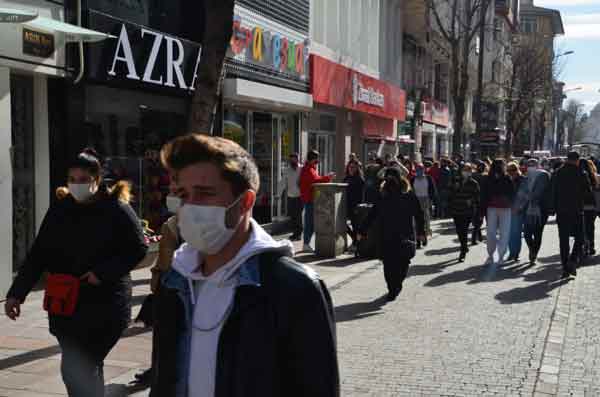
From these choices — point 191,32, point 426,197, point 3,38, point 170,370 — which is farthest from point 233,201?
point 426,197

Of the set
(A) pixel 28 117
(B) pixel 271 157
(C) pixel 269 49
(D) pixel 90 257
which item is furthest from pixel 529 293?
(B) pixel 271 157

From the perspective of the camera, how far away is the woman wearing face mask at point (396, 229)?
9.68 metres

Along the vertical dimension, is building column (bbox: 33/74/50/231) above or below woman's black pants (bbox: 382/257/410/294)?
above

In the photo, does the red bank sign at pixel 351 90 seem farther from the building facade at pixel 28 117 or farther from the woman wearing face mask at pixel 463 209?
the building facade at pixel 28 117

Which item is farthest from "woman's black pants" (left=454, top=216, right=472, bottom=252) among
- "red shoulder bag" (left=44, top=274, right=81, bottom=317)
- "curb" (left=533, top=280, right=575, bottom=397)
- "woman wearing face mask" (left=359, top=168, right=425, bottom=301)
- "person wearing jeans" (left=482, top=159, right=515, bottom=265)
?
"red shoulder bag" (left=44, top=274, right=81, bottom=317)

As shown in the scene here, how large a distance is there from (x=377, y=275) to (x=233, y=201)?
9.60 meters

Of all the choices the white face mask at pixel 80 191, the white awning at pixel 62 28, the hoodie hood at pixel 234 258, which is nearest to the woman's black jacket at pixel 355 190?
the white awning at pixel 62 28

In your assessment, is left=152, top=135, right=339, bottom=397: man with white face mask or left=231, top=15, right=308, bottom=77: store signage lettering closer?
left=152, top=135, right=339, bottom=397: man with white face mask

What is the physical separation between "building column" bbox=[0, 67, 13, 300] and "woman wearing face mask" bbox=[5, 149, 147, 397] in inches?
188

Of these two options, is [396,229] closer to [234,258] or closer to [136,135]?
[136,135]

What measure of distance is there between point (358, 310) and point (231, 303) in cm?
688

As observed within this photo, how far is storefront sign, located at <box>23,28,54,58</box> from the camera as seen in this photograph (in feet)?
30.3

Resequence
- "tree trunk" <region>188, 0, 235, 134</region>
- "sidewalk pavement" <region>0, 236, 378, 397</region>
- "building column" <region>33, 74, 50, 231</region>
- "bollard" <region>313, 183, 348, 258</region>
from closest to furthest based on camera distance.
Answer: "sidewalk pavement" <region>0, 236, 378, 397</region>, "tree trunk" <region>188, 0, 235, 134</region>, "building column" <region>33, 74, 50, 231</region>, "bollard" <region>313, 183, 348, 258</region>

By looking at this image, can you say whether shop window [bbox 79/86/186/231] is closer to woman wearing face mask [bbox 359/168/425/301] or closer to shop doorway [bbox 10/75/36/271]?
shop doorway [bbox 10/75/36/271]
